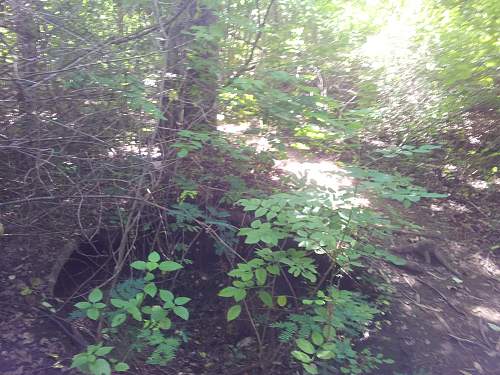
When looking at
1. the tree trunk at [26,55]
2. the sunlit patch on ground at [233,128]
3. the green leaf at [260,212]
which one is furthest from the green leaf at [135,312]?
the sunlit patch on ground at [233,128]

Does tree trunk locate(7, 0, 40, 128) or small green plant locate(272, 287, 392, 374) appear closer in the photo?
small green plant locate(272, 287, 392, 374)

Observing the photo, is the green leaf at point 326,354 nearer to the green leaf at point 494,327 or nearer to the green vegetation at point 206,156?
the green vegetation at point 206,156

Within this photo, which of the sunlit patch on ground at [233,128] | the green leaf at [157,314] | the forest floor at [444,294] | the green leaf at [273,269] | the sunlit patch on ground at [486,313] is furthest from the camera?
the sunlit patch on ground at [233,128]

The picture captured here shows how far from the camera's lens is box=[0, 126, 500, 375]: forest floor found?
3680 mm

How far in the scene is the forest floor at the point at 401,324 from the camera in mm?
3680

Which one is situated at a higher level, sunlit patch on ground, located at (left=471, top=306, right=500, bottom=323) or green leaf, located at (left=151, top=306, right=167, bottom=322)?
green leaf, located at (left=151, top=306, right=167, bottom=322)

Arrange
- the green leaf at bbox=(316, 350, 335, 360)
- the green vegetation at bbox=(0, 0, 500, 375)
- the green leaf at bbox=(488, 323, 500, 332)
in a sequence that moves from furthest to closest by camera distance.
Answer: the green leaf at bbox=(488, 323, 500, 332) → the green vegetation at bbox=(0, 0, 500, 375) → the green leaf at bbox=(316, 350, 335, 360)

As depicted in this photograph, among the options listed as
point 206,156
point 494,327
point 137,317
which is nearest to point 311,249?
point 137,317

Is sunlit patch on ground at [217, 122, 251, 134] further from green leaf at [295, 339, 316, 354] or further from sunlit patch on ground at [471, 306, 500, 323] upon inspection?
sunlit patch on ground at [471, 306, 500, 323]

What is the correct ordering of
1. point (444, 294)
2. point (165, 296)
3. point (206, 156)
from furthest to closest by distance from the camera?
point (444, 294), point (206, 156), point (165, 296)

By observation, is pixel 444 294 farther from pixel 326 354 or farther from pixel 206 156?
pixel 206 156

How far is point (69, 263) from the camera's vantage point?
4.75 metres

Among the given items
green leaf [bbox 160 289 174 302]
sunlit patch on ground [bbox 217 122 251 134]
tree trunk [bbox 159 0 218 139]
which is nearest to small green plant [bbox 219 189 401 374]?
green leaf [bbox 160 289 174 302]

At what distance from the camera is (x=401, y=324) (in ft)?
14.9
